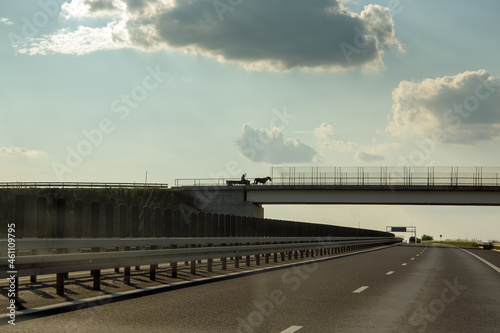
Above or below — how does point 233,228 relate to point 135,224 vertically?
below

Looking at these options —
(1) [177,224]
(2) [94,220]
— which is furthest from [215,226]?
(2) [94,220]

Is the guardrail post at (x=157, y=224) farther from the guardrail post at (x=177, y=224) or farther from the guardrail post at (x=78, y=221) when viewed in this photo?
the guardrail post at (x=78, y=221)

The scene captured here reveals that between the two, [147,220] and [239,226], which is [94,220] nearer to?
[147,220]

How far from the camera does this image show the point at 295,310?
34.0 ft

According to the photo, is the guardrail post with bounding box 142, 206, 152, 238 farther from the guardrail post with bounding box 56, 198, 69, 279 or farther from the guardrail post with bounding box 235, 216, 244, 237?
the guardrail post with bounding box 235, 216, 244, 237

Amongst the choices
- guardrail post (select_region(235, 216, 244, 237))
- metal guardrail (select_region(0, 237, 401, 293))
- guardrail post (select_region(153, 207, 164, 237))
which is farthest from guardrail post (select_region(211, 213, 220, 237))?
guardrail post (select_region(153, 207, 164, 237))

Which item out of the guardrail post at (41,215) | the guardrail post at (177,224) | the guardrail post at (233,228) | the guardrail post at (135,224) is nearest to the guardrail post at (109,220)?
the guardrail post at (135,224)

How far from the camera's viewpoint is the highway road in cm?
866

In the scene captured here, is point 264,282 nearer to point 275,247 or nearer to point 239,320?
point 239,320

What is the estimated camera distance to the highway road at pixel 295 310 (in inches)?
341

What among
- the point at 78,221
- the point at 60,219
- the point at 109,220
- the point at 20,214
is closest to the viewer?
the point at 20,214

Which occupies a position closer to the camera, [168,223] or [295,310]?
[295,310]

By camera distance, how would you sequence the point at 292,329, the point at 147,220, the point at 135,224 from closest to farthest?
the point at 292,329 → the point at 135,224 → the point at 147,220

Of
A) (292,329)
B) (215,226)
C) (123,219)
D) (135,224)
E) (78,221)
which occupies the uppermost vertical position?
(78,221)
